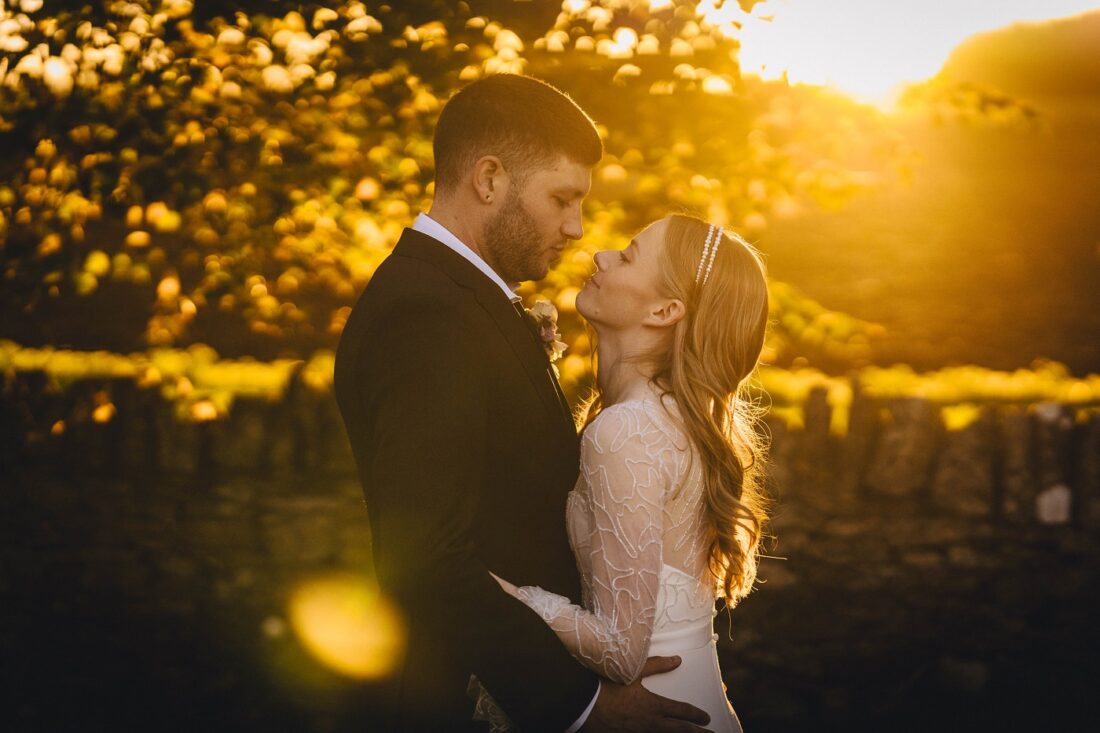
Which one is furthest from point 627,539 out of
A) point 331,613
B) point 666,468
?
point 331,613

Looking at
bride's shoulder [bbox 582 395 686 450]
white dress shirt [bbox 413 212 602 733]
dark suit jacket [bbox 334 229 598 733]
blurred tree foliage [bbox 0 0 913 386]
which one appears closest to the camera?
dark suit jacket [bbox 334 229 598 733]

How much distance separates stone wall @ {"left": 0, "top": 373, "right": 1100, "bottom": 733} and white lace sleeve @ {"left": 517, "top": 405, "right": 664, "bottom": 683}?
2.47m

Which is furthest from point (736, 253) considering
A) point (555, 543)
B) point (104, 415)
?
point (104, 415)

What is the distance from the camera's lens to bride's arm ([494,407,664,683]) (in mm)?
2273

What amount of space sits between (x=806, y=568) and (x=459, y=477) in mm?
3233

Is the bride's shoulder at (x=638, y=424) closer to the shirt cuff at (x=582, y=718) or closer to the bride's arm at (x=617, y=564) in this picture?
the bride's arm at (x=617, y=564)

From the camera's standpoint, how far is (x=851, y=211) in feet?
37.5

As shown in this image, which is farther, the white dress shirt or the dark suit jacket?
the white dress shirt

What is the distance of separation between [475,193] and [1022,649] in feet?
12.9

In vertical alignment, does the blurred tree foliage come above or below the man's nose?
below

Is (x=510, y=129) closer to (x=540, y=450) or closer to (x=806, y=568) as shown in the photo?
(x=540, y=450)

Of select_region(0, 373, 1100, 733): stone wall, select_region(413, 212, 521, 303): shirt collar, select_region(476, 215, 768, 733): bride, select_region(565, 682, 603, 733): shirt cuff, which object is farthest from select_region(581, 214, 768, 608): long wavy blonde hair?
select_region(0, 373, 1100, 733): stone wall

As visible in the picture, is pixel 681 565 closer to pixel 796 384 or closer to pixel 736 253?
pixel 736 253

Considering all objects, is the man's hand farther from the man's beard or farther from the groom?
the man's beard
